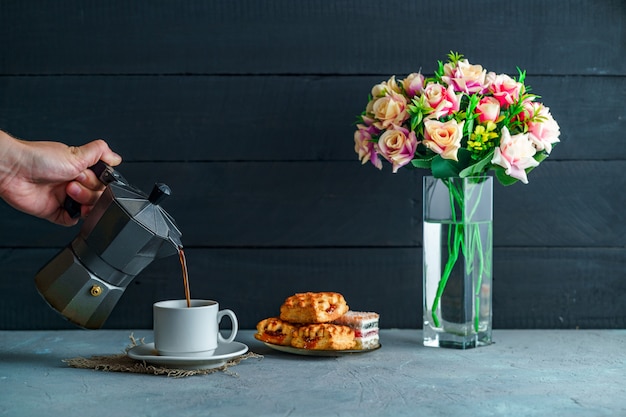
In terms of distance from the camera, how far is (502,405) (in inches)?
40.1

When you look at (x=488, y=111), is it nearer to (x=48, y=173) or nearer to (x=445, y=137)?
(x=445, y=137)

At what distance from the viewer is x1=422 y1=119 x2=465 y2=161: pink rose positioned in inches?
50.6

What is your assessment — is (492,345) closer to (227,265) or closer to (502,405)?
(502,405)

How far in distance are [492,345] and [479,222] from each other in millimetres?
242

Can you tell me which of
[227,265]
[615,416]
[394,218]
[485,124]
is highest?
[485,124]

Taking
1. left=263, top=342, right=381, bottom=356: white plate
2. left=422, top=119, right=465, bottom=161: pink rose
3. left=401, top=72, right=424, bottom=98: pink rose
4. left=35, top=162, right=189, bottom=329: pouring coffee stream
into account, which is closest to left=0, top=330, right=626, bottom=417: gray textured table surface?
left=263, top=342, right=381, bottom=356: white plate

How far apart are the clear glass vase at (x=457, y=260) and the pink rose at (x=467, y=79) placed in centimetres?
16

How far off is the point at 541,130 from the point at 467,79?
0.16 meters

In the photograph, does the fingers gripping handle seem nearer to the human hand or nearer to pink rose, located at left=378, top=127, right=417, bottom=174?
the human hand

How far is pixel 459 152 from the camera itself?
135 centimetres

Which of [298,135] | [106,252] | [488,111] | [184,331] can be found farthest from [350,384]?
[298,135]

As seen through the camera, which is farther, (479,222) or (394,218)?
(394,218)

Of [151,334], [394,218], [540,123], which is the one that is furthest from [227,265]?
[540,123]

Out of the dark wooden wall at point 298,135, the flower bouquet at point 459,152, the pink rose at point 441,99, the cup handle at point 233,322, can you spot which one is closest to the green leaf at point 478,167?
the flower bouquet at point 459,152
